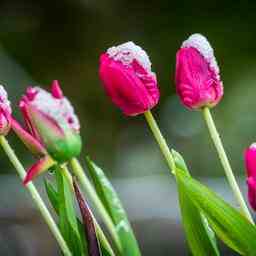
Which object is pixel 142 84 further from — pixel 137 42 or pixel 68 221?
pixel 137 42

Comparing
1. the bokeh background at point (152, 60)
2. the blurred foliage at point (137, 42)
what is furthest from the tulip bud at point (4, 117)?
the blurred foliage at point (137, 42)

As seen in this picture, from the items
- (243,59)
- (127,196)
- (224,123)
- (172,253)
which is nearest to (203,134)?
(224,123)

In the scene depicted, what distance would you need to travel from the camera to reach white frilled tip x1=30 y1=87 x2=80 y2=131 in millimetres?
559

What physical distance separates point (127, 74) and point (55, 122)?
0.11 meters

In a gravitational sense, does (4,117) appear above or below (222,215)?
above

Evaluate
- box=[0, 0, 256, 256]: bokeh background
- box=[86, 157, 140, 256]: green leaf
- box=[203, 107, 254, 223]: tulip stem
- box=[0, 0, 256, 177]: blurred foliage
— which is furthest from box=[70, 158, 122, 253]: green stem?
box=[0, 0, 256, 177]: blurred foliage

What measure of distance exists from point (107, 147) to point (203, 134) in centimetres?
35

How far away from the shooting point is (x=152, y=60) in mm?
3381

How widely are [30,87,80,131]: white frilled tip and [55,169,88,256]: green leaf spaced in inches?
3.5

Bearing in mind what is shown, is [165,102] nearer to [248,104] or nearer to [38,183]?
[248,104]

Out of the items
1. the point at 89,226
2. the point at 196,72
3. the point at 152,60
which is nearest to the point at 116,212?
the point at 89,226

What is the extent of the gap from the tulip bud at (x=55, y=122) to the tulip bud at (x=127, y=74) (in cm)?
9

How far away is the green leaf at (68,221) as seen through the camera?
2.12 ft

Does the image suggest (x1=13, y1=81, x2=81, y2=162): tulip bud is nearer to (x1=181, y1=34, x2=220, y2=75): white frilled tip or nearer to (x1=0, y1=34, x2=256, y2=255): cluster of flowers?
(x1=0, y1=34, x2=256, y2=255): cluster of flowers
